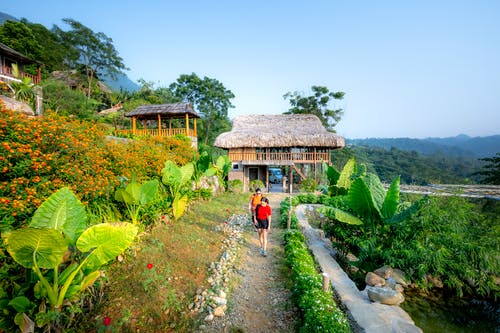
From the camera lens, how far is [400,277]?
479 cm

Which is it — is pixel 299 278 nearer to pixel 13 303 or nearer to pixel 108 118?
pixel 13 303

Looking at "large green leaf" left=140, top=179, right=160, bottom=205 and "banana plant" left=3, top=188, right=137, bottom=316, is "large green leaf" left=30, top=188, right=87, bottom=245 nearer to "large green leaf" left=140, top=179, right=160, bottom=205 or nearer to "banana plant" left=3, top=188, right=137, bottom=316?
"banana plant" left=3, top=188, right=137, bottom=316

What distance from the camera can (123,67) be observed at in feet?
82.0

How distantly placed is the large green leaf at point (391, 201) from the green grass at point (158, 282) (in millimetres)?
3793

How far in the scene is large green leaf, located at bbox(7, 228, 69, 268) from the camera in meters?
2.20

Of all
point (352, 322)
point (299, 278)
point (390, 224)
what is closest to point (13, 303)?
point (299, 278)

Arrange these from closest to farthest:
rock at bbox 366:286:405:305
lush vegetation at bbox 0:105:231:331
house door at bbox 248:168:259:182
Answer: lush vegetation at bbox 0:105:231:331
rock at bbox 366:286:405:305
house door at bbox 248:168:259:182

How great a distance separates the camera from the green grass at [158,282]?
2.89m

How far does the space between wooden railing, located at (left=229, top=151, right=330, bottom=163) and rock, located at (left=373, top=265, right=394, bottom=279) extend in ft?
31.9

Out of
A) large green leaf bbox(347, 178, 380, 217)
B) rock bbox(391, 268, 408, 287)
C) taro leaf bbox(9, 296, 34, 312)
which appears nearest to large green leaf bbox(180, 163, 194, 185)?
taro leaf bbox(9, 296, 34, 312)

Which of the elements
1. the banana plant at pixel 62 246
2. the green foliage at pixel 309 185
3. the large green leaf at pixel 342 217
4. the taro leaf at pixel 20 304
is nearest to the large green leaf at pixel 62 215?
the banana plant at pixel 62 246

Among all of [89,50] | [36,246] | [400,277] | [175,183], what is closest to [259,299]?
[36,246]

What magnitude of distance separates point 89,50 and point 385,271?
30929 mm

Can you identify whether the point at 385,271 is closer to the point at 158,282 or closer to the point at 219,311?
the point at 219,311
